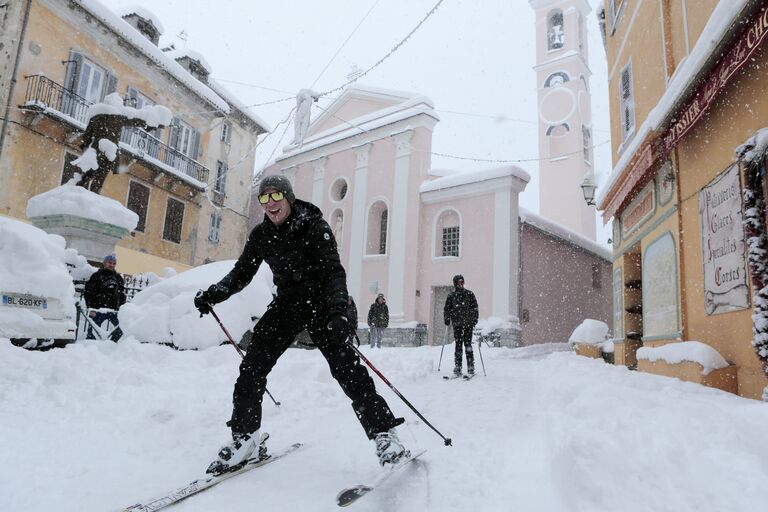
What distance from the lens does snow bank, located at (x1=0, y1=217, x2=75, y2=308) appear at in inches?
221

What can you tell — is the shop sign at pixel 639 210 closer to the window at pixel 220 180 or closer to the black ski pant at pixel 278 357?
the black ski pant at pixel 278 357

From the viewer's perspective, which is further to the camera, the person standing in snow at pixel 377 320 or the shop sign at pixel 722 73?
the person standing in snow at pixel 377 320

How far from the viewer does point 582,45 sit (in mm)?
35188

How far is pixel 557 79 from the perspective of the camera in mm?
34625

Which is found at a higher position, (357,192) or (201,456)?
(357,192)

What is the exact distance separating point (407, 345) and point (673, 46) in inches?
547

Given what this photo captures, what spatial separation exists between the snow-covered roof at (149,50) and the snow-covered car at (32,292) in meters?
14.8

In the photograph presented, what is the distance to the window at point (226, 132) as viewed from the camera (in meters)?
25.4

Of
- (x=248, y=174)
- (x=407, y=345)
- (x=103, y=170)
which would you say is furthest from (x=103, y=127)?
(x=248, y=174)

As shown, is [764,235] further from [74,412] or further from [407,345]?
[407,345]

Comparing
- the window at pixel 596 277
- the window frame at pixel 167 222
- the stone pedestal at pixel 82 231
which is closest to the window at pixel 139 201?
the window frame at pixel 167 222

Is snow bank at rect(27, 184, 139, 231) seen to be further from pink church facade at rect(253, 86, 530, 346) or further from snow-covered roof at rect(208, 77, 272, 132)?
snow-covered roof at rect(208, 77, 272, 132)

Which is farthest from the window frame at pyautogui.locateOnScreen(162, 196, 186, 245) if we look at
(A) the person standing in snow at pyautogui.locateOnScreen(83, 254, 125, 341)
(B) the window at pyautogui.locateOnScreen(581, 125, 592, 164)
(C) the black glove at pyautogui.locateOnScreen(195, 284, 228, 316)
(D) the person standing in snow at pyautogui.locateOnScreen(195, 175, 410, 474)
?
(B) the window at pyautogui.locateOnScreen(581, 125, 592, 164)

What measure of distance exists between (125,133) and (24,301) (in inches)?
600
